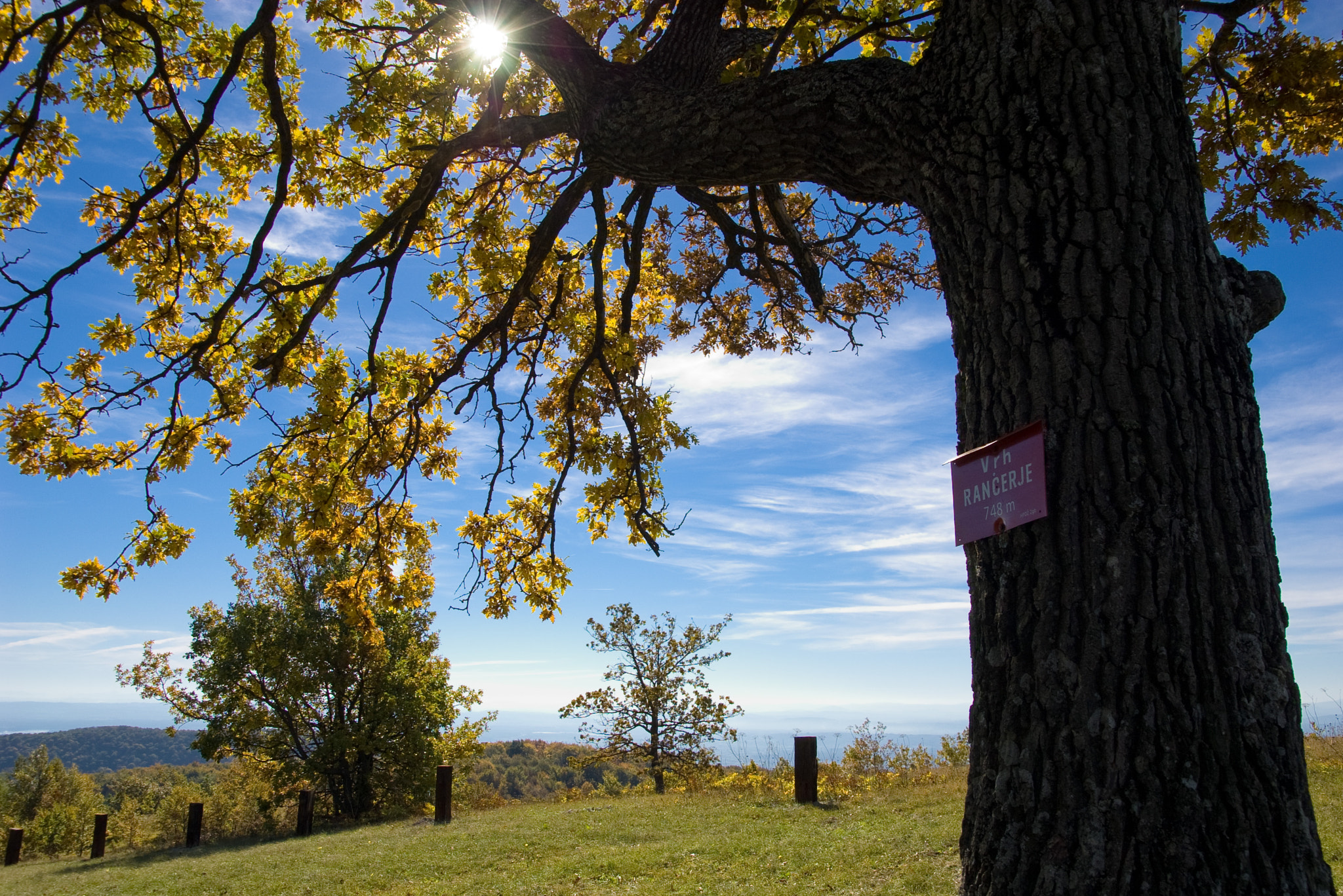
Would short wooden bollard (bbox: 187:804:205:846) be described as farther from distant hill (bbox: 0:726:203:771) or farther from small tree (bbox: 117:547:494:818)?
distant hill (bbox: 0:726:203:771)

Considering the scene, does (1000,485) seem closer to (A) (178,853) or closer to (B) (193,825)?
(A) (178,853)

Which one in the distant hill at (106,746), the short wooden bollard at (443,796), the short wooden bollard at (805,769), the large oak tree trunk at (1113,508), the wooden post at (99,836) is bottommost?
the distant hill at (106,746)

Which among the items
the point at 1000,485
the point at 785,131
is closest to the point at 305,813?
the point at 785,131

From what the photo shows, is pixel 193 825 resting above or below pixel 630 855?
below

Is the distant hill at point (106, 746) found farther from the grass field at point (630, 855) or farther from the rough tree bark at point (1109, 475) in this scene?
the rough tree bark at point (1109, 475)

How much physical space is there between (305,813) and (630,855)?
939 cm

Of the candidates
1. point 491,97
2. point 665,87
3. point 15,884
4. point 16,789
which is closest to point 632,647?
point 15,884

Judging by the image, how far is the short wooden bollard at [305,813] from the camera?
13414 millimetres

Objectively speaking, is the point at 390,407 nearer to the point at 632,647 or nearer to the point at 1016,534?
the point at 1016,534

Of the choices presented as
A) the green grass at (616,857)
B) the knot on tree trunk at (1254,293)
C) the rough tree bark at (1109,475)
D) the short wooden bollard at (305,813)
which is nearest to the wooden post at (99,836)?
the green grass at (616,857)

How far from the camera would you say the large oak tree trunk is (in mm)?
1719

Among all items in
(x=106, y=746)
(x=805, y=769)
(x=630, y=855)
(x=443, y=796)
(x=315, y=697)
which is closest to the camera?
(x=630, y=855)

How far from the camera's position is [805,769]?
31.3 feet

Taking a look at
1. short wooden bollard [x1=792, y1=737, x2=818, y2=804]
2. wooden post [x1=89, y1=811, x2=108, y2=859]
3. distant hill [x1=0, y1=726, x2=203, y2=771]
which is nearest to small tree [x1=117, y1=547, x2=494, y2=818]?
wooden post [x1=89, y1=811, x2=108, y2=859]
